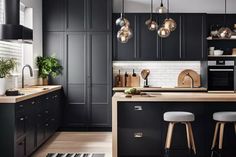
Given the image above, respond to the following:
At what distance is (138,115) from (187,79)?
10.8 feet

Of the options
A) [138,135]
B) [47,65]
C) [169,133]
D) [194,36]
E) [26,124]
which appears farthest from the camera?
[194,36]

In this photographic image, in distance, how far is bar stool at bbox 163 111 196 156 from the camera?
193 inches

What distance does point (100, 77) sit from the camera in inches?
309

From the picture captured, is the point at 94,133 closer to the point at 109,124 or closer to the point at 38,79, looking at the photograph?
the point at 109,124

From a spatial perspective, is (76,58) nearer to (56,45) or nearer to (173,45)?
(56,45)

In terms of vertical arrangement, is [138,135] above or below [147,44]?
below

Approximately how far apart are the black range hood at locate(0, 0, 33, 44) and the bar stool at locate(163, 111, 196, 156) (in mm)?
2187

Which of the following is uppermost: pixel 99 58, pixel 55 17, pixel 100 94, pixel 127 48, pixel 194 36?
pixel 55 17

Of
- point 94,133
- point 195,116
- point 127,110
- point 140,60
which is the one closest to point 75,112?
point 94,133

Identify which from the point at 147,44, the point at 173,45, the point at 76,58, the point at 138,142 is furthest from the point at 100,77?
the point at 138,142

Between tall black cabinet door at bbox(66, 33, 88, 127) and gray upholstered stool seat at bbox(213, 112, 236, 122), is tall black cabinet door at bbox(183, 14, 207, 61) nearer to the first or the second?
tall black cabinet door at bbox(66, 33, 88, 127)

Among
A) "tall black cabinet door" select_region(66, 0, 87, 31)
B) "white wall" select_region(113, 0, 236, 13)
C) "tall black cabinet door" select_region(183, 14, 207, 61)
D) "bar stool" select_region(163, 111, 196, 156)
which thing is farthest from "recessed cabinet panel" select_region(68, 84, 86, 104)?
"bar stool" select_region(163, 111, 196, 156)

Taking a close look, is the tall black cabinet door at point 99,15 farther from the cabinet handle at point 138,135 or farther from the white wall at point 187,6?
the cabinet handle at point 138,135

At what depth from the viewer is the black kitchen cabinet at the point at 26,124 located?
464 cm
